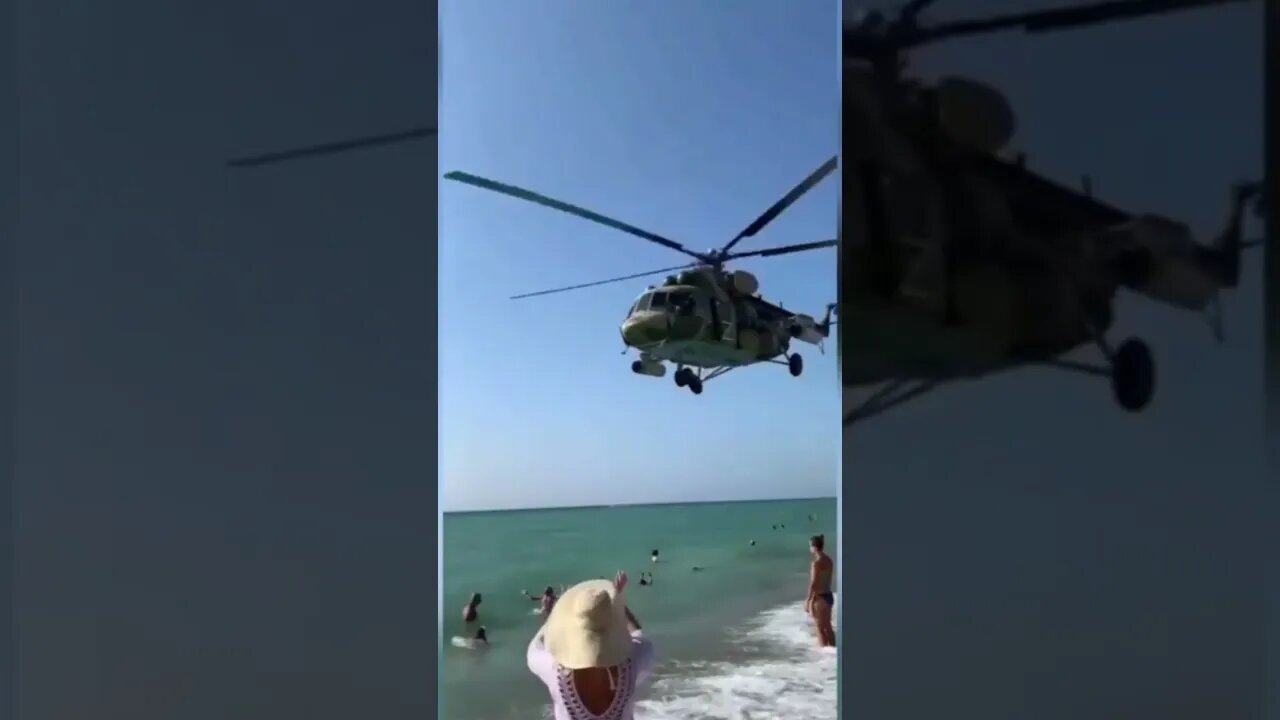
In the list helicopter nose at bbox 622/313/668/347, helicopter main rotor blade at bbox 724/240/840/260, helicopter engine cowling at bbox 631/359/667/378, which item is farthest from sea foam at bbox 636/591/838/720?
helicopter main rotor blade at bbox 724/240/840/260

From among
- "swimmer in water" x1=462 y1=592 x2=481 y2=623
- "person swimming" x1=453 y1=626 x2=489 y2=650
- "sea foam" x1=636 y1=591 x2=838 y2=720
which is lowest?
"sea foam" x1=636 y1=591 x2=838 y2=720

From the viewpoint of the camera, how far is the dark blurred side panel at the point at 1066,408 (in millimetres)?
2941

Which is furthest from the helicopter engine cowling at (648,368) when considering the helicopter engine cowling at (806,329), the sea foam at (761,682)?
the sea foam at (761,682)

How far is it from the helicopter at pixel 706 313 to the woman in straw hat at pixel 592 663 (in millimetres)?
1143

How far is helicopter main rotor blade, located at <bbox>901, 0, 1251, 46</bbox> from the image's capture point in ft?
9.84

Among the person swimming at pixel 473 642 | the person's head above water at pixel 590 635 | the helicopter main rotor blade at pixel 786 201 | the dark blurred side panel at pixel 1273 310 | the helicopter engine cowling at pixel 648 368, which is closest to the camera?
the person's head above water at pixel 590 635

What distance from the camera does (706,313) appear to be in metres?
3.63
